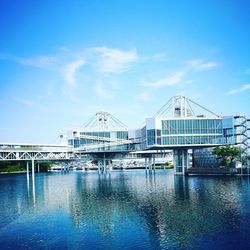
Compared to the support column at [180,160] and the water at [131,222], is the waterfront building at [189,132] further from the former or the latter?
the water at [131,222]

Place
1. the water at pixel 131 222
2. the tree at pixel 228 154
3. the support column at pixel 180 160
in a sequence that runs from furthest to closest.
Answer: the support column at pixel 180 160, the tree at pixel 228 154, the water at pixel 131 222

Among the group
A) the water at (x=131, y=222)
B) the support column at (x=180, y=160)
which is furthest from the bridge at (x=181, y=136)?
the water at (x=131, y=222)

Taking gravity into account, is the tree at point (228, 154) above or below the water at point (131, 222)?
above

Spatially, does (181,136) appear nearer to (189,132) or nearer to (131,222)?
(189,132)

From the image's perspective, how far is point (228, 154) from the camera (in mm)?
104625

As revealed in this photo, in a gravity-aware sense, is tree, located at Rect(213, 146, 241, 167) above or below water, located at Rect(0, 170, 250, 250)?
above

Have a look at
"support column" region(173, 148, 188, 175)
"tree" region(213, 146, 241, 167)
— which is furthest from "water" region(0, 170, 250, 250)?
"support column" region(173, 148, 188, 175)

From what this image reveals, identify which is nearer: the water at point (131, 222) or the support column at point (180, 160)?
the water at point (131, 222)

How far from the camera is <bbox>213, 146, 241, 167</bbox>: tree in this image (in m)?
104

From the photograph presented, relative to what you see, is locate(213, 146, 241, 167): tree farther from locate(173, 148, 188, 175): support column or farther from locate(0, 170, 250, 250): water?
locate(0, 170, 250, 250): water

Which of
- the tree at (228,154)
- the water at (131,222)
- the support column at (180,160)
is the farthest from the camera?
the support column at (180,160)

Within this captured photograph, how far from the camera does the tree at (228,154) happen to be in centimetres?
10425

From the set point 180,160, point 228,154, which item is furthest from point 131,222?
point 180,160

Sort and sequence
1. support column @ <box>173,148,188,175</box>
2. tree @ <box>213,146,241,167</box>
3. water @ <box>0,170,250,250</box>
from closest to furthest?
water @ <box>0,170,250,250</box> < tree @ <box>213,146,241,167</box> < support column @ <box>173,148,188,175</box>
